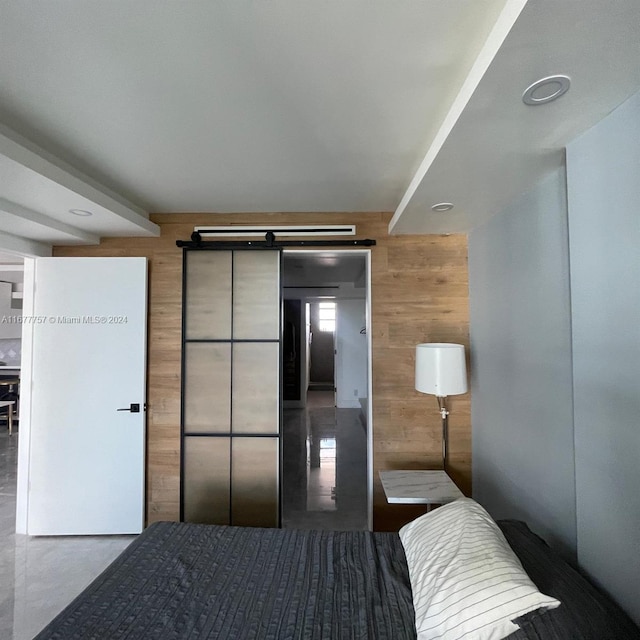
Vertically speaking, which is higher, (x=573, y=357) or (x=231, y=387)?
(x=573, y=357)

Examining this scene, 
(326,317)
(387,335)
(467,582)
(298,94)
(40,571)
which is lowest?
(40,571)

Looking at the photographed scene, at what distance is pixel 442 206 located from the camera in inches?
84.9

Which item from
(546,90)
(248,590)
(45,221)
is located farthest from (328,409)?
(546,90)

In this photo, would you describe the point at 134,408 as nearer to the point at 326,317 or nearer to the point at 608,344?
the point at 608,344

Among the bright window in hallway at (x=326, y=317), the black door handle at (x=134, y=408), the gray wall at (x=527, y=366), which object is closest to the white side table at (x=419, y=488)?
the gray wall at (x=527, y=366)

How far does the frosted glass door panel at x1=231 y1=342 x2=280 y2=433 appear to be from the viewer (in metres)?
2.85

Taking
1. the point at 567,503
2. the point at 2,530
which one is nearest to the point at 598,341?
the point at 567,503

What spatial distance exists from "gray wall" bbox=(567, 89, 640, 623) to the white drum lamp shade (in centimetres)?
92

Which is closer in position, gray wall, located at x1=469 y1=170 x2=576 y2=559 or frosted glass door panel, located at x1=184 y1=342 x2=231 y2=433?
gray wall, located at x1=469 y1=170 x2=576 y2=559

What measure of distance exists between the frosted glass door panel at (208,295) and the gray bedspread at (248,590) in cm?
151

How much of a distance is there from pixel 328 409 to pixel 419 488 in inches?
203

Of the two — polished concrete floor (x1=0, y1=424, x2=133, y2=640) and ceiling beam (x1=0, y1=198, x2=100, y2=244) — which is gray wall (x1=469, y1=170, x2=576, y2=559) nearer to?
polished concrete floor (x1=0, y1=424, x2=133, y2=640)

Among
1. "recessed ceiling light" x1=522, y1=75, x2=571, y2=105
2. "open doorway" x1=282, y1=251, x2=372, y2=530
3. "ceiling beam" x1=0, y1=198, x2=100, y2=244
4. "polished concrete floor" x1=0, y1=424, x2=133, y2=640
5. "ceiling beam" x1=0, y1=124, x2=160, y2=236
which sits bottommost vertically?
"polished concrete floor" x1=0, y1=424, x2=133, y2=640

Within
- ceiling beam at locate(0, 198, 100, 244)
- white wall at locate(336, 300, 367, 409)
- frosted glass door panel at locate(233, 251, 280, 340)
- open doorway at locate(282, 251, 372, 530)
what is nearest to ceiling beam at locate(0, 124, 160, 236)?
ceiling beam at locate(0, 198, 100, 244)
